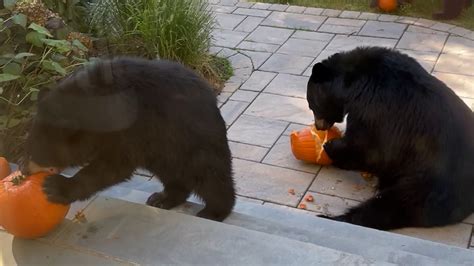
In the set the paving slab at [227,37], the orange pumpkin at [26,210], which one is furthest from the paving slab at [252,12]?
the orange pumpkin at [26,210]

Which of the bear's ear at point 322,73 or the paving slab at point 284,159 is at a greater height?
the bear's ear at point 322,73

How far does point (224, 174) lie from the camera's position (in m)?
3.15

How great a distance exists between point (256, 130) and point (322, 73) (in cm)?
95

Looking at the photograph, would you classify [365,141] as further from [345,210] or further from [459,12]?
[459,12]

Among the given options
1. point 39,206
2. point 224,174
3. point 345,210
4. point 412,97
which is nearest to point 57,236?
point 39,206

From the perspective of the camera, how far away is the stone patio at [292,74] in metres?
4.08

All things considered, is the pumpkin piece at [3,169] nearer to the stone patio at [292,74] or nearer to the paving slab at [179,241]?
the paving slab at [179,241]

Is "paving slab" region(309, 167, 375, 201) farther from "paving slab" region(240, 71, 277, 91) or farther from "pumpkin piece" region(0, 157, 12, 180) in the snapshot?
"pumpkin piece" region(0, 157, 12, 180)

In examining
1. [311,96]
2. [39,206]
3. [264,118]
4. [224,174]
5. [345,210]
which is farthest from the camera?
[264,118]

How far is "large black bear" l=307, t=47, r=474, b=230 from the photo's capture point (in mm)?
3482

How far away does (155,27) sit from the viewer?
511cm

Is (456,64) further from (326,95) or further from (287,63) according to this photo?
(326,95)

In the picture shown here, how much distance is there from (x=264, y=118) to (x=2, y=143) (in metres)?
2.10

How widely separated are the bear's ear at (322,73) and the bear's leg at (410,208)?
A: 0.87 meters
